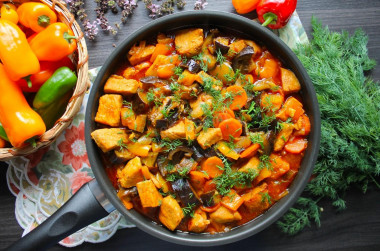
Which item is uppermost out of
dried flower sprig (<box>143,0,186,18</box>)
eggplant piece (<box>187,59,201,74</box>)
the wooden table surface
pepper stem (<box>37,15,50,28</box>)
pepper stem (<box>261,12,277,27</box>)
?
pepper stem (<box>37,15,50,28</box>)

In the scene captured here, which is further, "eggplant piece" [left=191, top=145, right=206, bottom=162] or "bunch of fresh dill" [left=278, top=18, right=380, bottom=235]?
"bunch of fresh dill" [left=278, top=18, right=380, bottom=235]

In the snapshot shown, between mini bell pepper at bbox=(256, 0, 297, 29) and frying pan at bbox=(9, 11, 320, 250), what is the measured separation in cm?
44

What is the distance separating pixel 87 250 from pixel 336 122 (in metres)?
2.57

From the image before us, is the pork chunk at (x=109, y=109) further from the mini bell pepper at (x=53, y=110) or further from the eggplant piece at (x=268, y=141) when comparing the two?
the eggplant piece at (x=268, y=141)

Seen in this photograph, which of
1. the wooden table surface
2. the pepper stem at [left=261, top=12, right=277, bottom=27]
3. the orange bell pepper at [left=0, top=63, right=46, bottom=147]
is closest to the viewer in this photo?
the orange bell pepper at [left=0, top=63, right=46, bottom=147]

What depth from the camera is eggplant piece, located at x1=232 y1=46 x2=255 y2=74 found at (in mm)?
2814

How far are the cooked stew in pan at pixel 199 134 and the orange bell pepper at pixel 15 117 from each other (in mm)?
537

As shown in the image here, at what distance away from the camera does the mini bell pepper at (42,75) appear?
10.3ft

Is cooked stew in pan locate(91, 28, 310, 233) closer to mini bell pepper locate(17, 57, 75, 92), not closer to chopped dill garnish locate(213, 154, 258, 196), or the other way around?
chopped dill garnish locate(213, 154, 258, 196)

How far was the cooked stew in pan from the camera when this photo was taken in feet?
9.09

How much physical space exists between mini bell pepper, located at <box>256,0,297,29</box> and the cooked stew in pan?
0.56 m

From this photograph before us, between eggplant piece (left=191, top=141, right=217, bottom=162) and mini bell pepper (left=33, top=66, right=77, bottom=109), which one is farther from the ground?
mini bell pepper (left=33, top=66, right=77, bottom=109)

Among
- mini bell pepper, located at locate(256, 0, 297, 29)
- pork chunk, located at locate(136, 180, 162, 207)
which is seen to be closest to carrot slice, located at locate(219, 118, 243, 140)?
pork chunk, located at locate(136, 180, 162, 207)

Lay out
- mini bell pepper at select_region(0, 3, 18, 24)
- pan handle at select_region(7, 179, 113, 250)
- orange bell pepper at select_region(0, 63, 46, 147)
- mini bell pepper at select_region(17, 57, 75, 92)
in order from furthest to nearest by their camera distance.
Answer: mini bell pepper at select_region(17, 57, 75, 92)
mini bell pepper at select_region(0, 3, 18, 24)
orange bell pepper at select_region(0, 63, 46, 147)
pan handle at select_region(7, 179, 113, 250)
